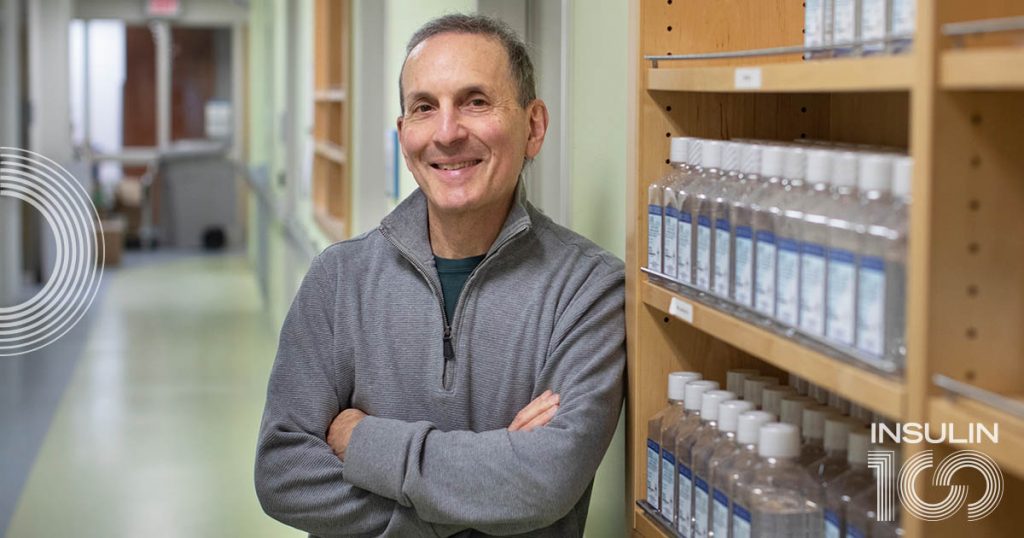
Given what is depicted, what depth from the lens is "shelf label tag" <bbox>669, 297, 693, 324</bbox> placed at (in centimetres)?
157

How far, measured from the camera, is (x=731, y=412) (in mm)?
1521

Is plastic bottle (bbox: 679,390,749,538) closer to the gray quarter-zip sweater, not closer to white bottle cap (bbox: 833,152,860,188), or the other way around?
the gray quarter-zip sweater

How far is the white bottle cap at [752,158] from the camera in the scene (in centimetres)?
140

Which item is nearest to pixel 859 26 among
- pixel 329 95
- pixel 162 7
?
pixel 162 7

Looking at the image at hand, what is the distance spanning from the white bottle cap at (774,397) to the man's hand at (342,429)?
65 centimetres

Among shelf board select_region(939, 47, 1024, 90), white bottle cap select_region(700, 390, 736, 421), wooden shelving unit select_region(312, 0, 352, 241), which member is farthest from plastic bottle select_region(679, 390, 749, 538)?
wooden shelving unit select_region(312, 0, 352, 241)

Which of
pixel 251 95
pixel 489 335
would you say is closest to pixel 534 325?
pixel 489 335

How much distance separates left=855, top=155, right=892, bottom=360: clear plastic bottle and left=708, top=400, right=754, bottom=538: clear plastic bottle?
40 centimetres

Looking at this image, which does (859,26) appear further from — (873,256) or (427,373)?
(427,373)

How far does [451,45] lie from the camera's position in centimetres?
190

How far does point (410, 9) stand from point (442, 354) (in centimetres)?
199

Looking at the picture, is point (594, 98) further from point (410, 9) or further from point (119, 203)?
point (119, 203)

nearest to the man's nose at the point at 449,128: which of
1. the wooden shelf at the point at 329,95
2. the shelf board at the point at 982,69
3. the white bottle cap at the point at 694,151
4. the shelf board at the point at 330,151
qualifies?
the white bottle cap at the point at 694,151

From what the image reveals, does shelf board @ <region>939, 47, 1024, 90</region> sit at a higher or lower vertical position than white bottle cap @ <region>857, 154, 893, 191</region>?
higher
